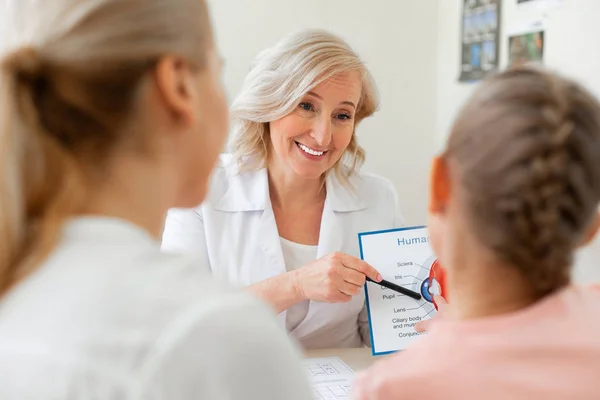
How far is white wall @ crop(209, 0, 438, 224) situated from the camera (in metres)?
2.49

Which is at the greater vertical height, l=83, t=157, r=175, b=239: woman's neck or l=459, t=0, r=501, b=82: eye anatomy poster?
l=459, t=0, r=501, b=82: eye anatomy poster

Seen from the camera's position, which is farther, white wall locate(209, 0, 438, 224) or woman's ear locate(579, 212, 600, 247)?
white wall locate(209, 0, 438, 224)

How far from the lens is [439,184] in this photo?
75 cm

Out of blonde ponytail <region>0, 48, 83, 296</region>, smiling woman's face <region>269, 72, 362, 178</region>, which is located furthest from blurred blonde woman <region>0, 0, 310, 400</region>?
smiling woman's face <region>269, 72, 362, 178</region>

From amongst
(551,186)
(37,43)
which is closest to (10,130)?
(37,43)

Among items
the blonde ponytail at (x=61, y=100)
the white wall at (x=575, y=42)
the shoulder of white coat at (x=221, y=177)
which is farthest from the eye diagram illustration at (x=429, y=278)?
the blonde ponytail at (x=61, y=100)

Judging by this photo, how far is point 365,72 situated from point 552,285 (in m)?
1.06

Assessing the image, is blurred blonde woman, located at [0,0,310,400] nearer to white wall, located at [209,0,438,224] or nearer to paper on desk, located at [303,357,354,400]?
paper on desk, located at [303,357,354,400]

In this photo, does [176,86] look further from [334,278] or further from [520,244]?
[334,278]

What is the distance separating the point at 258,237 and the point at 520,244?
3.46ft

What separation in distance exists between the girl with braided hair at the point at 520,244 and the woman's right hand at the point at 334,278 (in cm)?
71

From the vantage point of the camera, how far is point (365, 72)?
1670mm

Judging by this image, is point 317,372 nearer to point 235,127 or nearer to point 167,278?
point 235,127

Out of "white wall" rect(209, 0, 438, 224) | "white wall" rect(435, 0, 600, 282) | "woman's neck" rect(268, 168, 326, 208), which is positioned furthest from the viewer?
"white wall" rect(209, 0, 438, 224)
